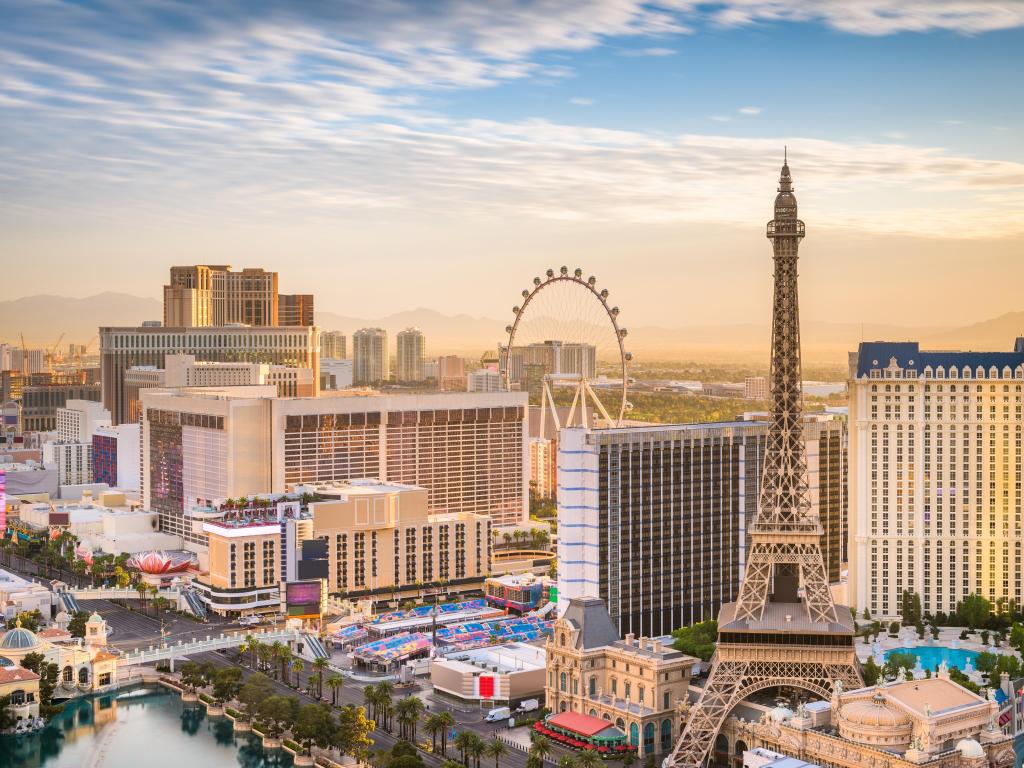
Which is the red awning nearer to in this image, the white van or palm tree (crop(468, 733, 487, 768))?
the white van

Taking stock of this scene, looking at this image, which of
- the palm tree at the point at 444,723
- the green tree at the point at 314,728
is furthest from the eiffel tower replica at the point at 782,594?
the green tree at the point at 314,728

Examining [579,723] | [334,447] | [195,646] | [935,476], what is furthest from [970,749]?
[334,447]

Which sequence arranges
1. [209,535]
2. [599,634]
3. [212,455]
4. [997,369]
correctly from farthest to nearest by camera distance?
[212,455], [209,535], [997,369], [599,634]

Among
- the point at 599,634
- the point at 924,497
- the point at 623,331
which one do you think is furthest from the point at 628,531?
the point at 623,331

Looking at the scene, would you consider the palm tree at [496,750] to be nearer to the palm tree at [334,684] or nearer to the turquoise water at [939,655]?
the palm tree at [334,684]

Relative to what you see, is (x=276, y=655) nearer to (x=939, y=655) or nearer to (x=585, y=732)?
(x=585, y=732)

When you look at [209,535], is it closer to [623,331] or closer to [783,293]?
[623,331]

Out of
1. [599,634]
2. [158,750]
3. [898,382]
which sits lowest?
[158,750]
